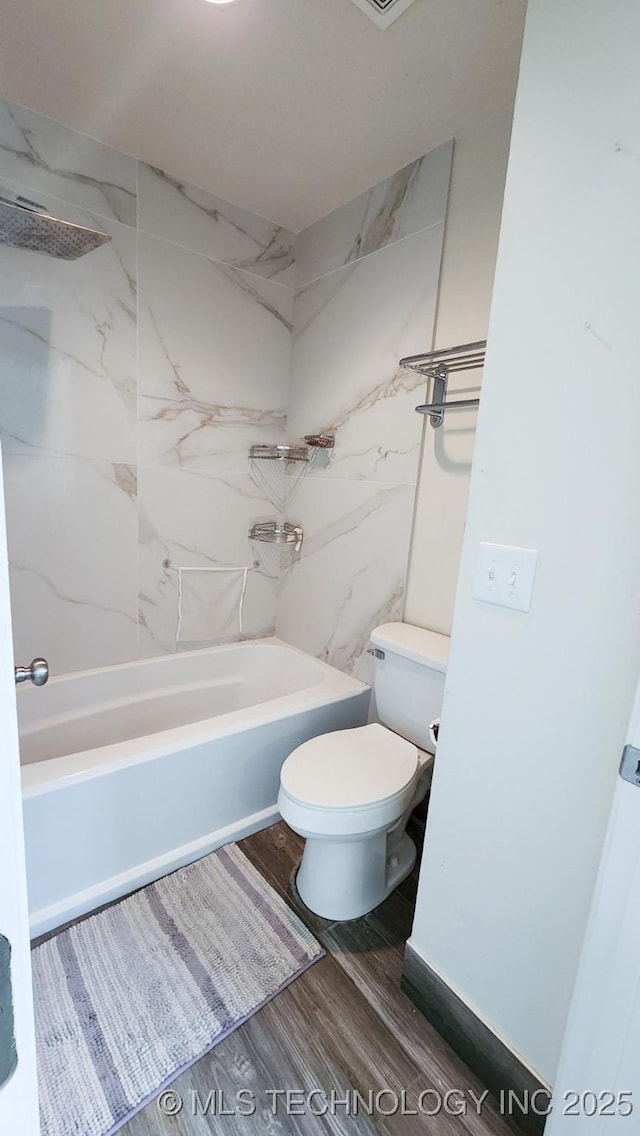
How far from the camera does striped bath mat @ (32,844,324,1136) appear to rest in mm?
1019

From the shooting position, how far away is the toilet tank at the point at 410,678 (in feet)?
5.15

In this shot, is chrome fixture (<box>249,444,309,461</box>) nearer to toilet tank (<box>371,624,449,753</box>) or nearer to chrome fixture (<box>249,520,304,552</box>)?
chrome fixture (<box>249,520,304,552</box>)

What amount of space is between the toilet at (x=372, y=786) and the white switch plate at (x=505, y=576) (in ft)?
2.04

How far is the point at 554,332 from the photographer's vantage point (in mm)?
838

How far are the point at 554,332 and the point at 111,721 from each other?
209 cm

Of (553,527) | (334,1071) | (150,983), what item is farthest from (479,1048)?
(553,527)

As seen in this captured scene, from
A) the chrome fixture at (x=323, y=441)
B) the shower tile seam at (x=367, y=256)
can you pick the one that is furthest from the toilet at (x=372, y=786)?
the shower tile seam at (x=367, y=256)

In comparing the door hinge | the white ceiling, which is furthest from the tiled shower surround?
the door hinge

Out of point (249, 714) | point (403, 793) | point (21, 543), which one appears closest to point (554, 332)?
point (403, 793)

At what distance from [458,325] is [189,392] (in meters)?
1.17

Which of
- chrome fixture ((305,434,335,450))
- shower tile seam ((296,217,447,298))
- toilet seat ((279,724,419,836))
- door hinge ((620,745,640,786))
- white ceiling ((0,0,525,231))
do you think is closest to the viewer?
door hinge ((620,745,640,786))

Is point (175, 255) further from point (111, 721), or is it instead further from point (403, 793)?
point (403, 793)

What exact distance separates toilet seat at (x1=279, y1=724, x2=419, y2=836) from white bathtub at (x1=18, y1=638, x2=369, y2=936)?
277mm

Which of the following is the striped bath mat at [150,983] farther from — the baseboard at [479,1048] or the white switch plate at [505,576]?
the white switch plate at [505,576]
